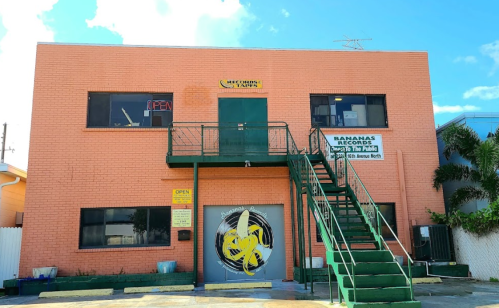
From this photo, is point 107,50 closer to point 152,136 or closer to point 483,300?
point 152,136

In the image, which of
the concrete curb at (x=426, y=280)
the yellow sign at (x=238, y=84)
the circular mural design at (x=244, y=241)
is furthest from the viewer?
the yellow sign at (x=238, y=84)

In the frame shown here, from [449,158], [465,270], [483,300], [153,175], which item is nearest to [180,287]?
[153,175]

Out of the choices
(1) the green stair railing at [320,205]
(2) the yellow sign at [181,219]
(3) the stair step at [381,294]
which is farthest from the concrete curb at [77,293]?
(3) the stair step at [381,294]

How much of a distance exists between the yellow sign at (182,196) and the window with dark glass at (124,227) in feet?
1.72

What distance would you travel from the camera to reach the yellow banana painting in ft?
41.9

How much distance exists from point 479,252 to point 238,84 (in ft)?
28.5

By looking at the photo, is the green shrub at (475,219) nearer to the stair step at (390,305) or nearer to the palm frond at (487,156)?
the palm frond at (487,156)

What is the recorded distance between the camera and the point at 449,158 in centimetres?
1449

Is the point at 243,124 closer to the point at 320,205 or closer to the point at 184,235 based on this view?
the point at 184,235

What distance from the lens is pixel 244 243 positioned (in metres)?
12.9

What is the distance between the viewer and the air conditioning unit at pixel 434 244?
1261cm

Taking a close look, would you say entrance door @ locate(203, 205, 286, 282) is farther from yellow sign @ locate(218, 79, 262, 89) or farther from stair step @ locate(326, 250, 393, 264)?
stair step @ locate(326, 250, 393, 264)

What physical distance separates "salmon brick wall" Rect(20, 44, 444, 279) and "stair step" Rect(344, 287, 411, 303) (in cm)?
507

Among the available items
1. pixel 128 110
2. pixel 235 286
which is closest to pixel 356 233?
pixel 235 286
